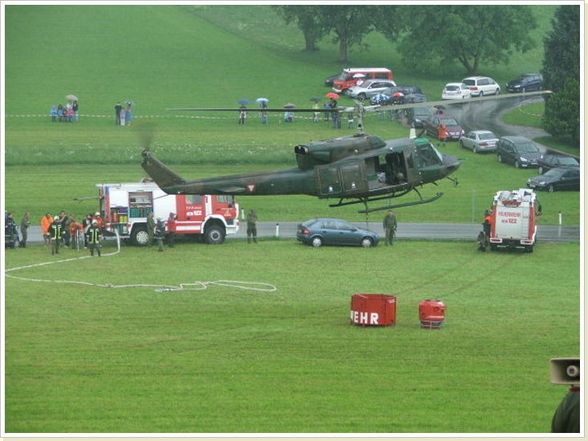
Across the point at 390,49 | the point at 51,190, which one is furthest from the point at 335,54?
the point at 51,190

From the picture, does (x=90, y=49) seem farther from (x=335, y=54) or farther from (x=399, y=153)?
(x=399, y=153)

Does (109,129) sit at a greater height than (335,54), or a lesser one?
lesser

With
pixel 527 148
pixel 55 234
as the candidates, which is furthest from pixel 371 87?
pixel 55 234

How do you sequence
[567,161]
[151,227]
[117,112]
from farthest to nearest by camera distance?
[117,112], [567,161], [151,227]

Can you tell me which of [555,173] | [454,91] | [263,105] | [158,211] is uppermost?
[454,91]

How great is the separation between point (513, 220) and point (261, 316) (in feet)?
49.8

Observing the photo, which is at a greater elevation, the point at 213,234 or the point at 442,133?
the point at 442,133

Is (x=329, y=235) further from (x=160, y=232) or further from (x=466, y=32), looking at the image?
(x=466, y=32)

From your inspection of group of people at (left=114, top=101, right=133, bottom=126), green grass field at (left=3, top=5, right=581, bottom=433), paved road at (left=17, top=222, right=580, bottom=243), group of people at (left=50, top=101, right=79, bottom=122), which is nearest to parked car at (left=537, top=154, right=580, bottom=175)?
green grass field at (left=3, top=5, right=581, bottom=433)

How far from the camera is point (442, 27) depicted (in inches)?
3425

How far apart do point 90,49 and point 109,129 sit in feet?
72.0

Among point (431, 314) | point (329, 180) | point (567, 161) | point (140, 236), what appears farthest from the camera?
point (567, 161)

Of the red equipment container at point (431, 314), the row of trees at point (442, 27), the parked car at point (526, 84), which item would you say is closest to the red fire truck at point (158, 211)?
the red equipment container at point (431, 314)

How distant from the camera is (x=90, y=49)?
3703 inches
